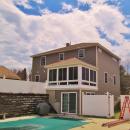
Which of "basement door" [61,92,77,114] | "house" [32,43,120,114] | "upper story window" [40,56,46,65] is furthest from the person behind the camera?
"upper story window" [40,56,46,65]

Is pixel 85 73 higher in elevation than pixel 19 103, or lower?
higher

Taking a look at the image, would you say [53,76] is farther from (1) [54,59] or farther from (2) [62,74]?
(1) [54,59]

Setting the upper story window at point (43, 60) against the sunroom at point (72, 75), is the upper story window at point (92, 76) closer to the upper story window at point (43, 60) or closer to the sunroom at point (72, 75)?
the sunroom at point (72, 75)

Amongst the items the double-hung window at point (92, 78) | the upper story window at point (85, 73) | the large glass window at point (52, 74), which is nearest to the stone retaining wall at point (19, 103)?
the large glass window at point (52, 74)

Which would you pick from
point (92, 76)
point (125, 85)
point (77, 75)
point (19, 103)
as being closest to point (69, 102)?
point (77, 75)

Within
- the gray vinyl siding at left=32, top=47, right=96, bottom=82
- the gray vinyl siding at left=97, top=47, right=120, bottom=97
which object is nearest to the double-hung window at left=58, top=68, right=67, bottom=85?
the gray vinyl siding at left=32, top=47, right=96, bottom=82

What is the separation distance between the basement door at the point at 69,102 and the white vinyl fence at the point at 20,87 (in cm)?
272

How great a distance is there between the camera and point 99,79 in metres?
32.0

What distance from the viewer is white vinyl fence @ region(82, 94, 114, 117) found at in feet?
80.5

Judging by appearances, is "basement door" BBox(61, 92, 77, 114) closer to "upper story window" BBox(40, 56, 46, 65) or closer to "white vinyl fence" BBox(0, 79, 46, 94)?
"white vinyl fence" BBox(0, 79, 46, 94)

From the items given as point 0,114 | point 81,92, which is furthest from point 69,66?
point 0,114

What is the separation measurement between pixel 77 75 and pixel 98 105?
12.9ft

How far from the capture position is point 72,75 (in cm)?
2756

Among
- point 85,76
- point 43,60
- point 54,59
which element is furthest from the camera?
point 43,60
